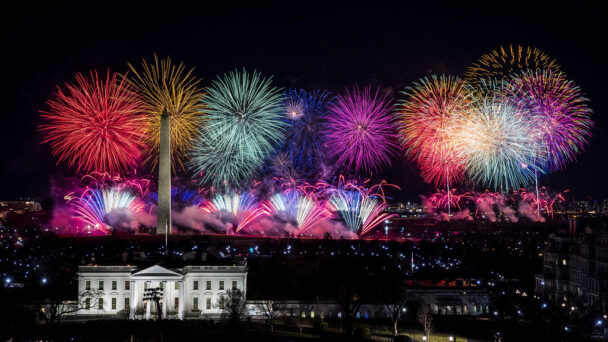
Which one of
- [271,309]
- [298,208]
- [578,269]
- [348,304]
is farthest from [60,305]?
[578,269]

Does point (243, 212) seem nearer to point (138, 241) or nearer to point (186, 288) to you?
point (138, 241)

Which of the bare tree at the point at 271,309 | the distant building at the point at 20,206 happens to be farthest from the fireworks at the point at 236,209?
the distant building at the point at 20,206

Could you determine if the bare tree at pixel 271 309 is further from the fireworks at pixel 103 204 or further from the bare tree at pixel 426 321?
the fireworks at pixel 103 204

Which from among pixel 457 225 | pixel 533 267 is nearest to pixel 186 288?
pixel 533 267

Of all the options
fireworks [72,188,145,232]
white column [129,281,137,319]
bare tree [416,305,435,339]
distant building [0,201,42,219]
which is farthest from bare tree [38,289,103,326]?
distant building [0,201,42,219]

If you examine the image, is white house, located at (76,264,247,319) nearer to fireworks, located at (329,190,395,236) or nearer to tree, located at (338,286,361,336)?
tree, located at (338,286,361,336)

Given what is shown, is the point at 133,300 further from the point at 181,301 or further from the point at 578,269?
the point at 578,269
